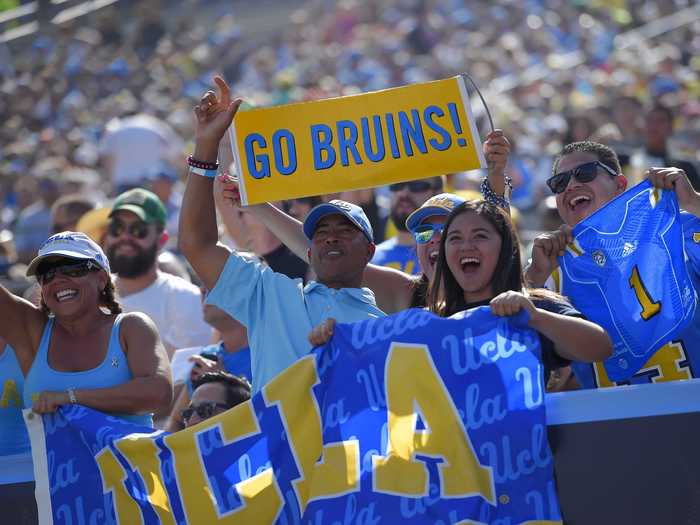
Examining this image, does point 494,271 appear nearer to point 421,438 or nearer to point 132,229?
point 421,438

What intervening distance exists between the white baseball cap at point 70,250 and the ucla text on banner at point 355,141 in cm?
64

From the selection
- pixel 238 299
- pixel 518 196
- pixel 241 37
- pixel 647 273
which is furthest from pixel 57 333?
pixel 241 37

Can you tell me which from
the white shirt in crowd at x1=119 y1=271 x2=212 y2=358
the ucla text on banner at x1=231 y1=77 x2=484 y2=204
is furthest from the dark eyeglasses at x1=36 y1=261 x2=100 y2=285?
the white shirt in crowd at x1=119 y1=271 x2=212 y2=358

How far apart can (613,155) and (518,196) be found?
6.56 meters

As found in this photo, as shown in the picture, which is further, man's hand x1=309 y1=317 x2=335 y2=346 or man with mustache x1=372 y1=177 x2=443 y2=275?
man with mustache x1=372 y1=177 x2=443 y2=275

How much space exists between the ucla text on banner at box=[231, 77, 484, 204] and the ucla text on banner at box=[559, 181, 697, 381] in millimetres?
647

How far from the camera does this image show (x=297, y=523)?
4.27m

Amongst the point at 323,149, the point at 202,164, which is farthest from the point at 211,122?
the point at 323,149

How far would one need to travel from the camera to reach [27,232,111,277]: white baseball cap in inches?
192

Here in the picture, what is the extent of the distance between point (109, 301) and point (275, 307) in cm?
72

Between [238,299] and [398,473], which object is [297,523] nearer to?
[398,473]

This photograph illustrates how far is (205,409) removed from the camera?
5344 millimetres

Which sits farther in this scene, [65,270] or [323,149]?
[323,149]

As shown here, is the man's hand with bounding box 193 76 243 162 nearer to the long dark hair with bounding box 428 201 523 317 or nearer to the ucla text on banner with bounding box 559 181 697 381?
the long dark hair with bounding box 428 201 523 317
